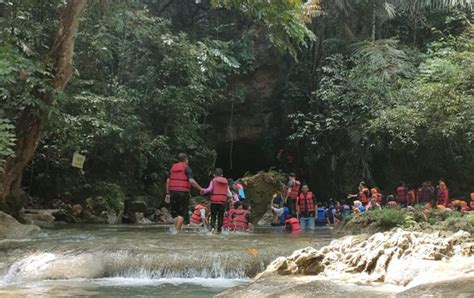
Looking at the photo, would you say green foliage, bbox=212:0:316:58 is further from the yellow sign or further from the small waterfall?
the small waterfall

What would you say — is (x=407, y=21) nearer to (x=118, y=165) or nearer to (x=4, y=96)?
(x=118, y=165)

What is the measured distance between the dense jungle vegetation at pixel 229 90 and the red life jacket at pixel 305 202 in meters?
3.75

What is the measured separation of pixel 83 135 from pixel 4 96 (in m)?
3.76

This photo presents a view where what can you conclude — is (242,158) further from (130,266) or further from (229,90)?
(130,266)

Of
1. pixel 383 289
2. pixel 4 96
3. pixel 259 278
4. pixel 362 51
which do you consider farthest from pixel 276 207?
pixel 383 289

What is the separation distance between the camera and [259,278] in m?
6.53

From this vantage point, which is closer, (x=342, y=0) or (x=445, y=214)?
(x=445, y=214)

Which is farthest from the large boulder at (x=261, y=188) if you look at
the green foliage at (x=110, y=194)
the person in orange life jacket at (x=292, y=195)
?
the green foliage at (x=110, y=194)


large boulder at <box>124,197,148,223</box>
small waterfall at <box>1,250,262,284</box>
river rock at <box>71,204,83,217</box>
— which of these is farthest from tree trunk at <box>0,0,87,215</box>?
large boulder at <box>124,197,148,223</box>

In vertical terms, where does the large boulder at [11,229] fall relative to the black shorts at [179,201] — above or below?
below

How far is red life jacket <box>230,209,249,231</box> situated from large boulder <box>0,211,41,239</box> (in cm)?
443

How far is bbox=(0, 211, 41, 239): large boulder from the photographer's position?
10.9 meters

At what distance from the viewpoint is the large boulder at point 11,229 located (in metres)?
10.9

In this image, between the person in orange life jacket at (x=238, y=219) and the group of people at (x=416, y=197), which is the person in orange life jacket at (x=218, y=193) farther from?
the group of people at (x=416, y=197)
